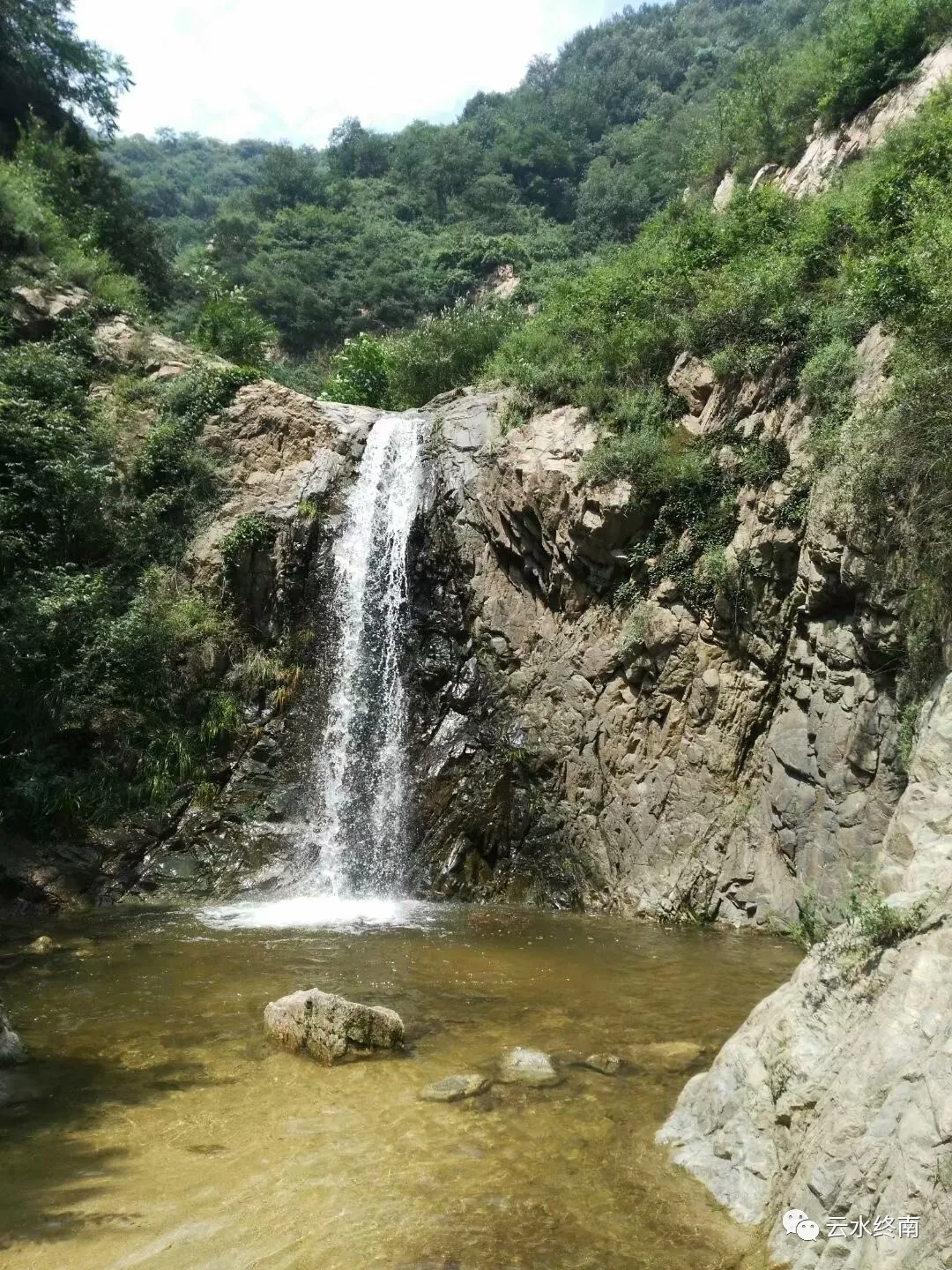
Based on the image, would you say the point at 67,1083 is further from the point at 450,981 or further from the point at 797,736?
the point at 797,736

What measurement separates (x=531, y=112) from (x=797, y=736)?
60.8 metres

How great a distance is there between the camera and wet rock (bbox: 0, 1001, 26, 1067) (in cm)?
539

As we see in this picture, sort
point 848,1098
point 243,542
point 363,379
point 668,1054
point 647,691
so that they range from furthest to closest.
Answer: point 363,379 < point 243,542 < point 647,691 < point 668,1054 < point 848,1098

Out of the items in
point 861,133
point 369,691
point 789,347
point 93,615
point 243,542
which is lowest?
point 369,691

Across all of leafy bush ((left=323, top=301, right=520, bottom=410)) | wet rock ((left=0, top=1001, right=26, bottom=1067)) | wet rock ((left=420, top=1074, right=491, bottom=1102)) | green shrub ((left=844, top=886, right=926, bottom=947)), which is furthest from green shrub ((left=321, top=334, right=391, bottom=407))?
green shrub ((left=844, top=886, right=926, bottom=947))

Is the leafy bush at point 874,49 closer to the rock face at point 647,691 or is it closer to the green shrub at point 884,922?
the rock face at point 647,691

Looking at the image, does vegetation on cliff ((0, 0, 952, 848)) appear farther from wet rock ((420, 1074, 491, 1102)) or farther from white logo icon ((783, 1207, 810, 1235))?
white logo icon ((783, 1207, 810, 1235))

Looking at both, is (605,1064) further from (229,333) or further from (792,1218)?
(229,333)

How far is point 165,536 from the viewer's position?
15156 millimetres

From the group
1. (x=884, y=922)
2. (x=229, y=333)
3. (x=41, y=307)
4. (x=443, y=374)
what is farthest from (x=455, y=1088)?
(x=229, y=333)

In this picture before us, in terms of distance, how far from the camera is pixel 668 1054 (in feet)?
19.0

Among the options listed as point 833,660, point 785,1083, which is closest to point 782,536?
point 833,660

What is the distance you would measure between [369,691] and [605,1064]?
8.59 metres

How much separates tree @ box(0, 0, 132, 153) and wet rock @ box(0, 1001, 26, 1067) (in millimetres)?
25082
